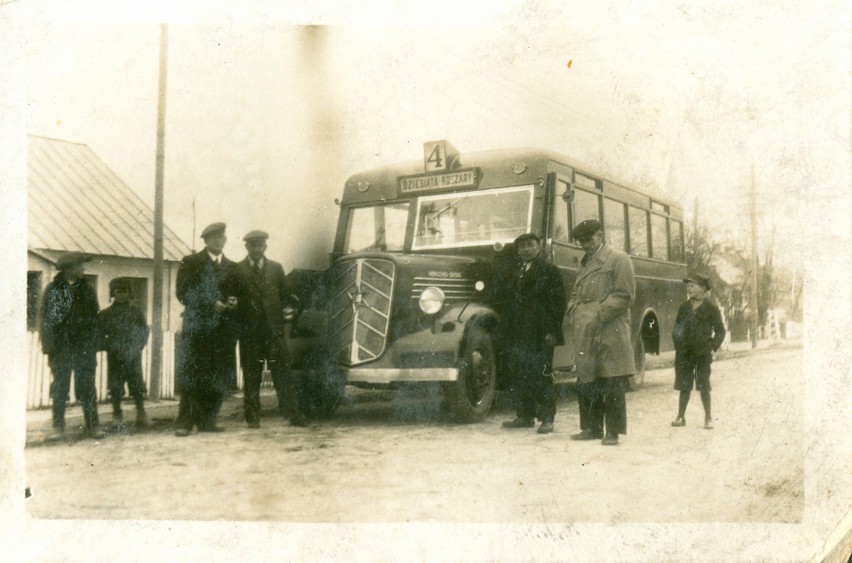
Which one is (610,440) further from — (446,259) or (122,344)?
(122,344)

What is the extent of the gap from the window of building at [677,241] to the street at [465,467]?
0.72m

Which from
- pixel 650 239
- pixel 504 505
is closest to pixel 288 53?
pixel 650 239

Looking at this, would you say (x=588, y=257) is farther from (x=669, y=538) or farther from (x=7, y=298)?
(x=7, y=298)

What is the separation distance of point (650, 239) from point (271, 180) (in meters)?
2.44

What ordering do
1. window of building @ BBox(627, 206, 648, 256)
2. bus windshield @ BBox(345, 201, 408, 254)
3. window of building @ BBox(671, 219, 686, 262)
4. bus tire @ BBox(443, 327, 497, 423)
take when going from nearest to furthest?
bus tire @ BBox(443, 327, 497, 423), window of building @ BBox(671, 219, 686, 262), window of building @ BBox(627, 206, 648, 256), bus windshield @ BBox(345, 201, 408, 254)

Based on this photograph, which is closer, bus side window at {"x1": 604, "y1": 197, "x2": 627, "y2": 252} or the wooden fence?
the wooden fence

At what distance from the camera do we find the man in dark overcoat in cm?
382

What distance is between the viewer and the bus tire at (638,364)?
376cm

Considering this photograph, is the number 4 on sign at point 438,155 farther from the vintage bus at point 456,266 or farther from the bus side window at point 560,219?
the bus side window at point 560,219

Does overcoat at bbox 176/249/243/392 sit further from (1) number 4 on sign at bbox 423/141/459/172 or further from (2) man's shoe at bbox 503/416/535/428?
(2) man's shoe at bbox 503/416/535/428

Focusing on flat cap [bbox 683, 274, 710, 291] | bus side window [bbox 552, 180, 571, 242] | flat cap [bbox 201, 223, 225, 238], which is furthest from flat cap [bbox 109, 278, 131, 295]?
flat cap [bbox 683, 274, 710, 291]

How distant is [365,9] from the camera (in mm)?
3912

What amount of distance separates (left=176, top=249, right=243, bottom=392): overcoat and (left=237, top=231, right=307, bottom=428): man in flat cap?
74 mm

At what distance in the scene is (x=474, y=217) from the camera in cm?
423
